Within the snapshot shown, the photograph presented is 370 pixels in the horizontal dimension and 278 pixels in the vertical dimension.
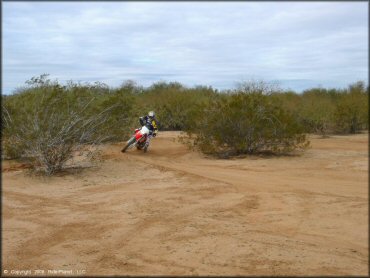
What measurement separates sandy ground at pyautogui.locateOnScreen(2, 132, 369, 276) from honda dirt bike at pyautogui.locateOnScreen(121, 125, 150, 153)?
118 inches

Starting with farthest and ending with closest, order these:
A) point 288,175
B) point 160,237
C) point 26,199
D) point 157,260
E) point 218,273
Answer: point 288,175
point 26,199
point 160,237
point 157,260
point 218,273

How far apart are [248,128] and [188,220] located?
9.15m

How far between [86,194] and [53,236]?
9.92 ft

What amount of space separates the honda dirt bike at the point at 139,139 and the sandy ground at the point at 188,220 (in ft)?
9.87

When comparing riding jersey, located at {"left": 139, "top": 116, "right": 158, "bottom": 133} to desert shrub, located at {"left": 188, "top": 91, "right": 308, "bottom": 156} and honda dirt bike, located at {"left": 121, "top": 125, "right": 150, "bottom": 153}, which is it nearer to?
honda dirt bike, located at {"left": 121, "top": 125, "right": 150, "bottom": 153}

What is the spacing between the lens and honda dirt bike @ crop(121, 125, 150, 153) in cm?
1625

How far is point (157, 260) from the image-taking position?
5.95m

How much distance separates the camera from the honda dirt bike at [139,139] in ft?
53.3

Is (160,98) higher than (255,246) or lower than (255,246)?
higher

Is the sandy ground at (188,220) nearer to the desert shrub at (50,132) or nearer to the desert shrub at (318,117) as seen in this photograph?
the desert shrub at (50,132)

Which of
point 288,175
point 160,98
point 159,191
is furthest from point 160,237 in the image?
point 160,98

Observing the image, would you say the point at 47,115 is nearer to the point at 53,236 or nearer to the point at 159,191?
the point at 159,191

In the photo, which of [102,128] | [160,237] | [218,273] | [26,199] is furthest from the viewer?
[102,128]
